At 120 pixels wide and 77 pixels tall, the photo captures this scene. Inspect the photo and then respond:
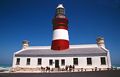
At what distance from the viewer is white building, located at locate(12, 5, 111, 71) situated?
77.0ft

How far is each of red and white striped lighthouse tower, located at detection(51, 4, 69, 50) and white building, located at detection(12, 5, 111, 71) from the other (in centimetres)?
23

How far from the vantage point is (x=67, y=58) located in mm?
24234

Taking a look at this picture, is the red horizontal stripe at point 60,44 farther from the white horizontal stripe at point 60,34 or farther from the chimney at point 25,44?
the chimney at point 25,44

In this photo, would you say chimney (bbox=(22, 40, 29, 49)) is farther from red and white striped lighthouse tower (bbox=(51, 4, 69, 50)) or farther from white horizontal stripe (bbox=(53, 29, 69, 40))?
white horizontal stripe (bbox=(53, 29, 69, 40))

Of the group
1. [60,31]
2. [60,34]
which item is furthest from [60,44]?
[60,31]

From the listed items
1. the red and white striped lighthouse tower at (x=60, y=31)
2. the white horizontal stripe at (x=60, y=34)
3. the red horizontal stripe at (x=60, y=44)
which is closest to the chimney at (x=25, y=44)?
the red and white striped lighthouse tower at (x=60, y=31)

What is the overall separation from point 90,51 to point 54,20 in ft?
26.7

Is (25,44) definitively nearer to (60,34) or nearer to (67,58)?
(60,34)

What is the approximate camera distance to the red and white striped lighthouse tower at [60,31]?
26594 mm

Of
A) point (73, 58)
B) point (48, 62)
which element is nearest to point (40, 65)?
point (48, 62)

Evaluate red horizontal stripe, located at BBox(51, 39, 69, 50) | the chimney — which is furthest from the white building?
the chimney

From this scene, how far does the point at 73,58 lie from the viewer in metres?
24.2

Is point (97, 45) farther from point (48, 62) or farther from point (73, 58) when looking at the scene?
point (48, 62)

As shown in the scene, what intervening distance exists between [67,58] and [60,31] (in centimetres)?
507
